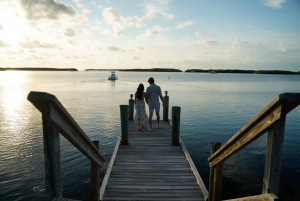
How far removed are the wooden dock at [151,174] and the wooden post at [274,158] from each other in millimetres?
2550

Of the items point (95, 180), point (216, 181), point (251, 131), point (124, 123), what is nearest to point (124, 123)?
point (124, 123)

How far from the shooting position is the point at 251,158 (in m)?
11.6

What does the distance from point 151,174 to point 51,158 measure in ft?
12.9

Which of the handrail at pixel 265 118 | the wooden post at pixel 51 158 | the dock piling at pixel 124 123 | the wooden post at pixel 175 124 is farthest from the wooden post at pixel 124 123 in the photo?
the wooden post at pixel 51 158

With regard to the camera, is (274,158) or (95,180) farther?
(95,180)

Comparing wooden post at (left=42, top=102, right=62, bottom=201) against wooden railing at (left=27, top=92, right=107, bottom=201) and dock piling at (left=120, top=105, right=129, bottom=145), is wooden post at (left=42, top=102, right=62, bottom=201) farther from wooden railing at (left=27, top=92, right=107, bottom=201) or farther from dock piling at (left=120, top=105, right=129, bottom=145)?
dock piling at (left=120, top=105, right=129, bottom=145)

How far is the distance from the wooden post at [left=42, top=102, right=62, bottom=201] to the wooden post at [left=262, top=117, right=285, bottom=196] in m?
2.35

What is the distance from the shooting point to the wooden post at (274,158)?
2266 millimetres

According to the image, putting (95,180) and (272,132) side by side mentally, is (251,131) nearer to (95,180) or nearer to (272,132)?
(272,132)

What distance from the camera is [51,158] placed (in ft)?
7.35

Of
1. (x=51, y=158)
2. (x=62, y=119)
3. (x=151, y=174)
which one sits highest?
(x=62, y=119)

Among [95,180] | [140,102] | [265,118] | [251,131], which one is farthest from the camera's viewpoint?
[140,102]

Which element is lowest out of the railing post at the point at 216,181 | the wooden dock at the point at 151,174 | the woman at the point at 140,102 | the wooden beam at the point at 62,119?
the wooden dock at the point at 151,174

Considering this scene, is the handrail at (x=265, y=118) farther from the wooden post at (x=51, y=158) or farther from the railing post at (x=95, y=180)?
the wooden post at (x=51, y=158)
